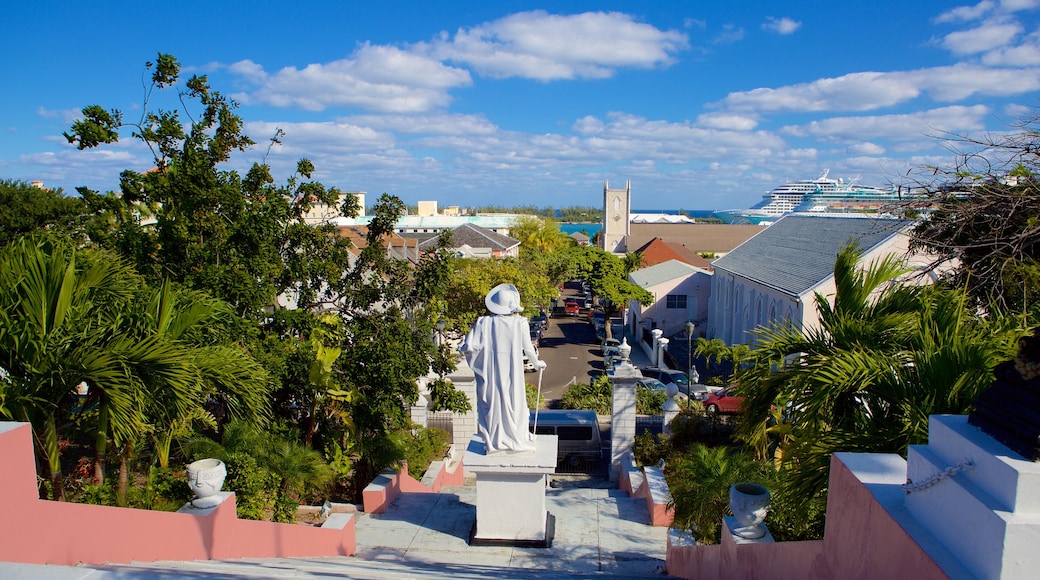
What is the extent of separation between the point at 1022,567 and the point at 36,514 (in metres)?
5.01

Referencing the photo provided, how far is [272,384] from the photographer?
9375 millimetres

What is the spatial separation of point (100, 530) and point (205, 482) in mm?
1081

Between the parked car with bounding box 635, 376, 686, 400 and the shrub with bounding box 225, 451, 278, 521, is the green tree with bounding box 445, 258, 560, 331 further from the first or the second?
the shrub with bounding box 225, 451, 278, 521

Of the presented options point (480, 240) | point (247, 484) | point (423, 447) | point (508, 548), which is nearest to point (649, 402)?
point (423, 447)

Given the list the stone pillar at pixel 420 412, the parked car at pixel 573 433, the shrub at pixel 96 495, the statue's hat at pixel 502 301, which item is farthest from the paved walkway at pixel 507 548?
the parked car at pixel 573 433

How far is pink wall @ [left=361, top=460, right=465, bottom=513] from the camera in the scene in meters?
9.88

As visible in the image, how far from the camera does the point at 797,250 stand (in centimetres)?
3011

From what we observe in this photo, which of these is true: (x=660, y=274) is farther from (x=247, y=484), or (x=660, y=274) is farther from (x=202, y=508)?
(x=202, y=508)

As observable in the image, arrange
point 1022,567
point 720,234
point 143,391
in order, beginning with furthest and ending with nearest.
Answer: point 720,234 < point 143,391 < point 1022,567

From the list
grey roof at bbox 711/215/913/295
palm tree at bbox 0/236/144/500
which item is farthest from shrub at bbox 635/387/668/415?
palm tree at bbox 0/236/144/500

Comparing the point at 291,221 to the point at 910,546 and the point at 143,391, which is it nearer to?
the point at 143,391

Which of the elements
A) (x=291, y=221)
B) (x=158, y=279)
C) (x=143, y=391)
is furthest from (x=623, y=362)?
(x=143, y=391)

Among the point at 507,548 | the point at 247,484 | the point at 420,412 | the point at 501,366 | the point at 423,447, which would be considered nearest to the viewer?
the point at 247,484

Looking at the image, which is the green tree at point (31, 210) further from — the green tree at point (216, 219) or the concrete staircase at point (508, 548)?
the concrete staircase at point (508, 548)
